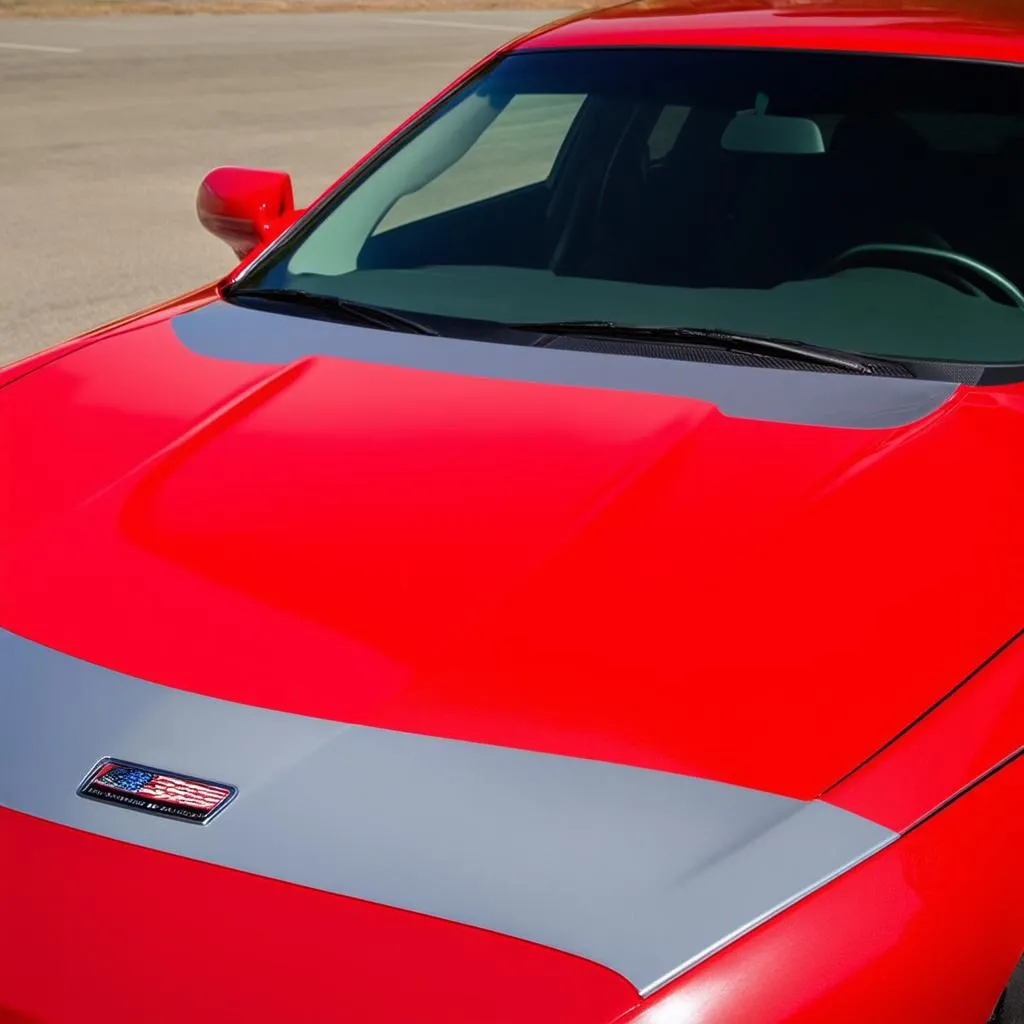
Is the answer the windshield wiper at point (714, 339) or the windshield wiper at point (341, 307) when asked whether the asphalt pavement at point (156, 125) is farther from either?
the windshield wiper at point (714, 339)

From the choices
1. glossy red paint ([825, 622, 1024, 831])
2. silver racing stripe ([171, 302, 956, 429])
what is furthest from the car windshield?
glossy red paint ([825, 622, 1024, 831])

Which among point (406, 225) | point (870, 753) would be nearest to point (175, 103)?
point (406, 225)

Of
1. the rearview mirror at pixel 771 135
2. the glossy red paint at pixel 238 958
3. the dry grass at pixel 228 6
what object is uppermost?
the rearview mirror at pixel 771 135

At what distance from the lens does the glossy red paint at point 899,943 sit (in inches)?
53.6

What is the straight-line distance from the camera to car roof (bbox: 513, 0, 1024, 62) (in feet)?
9.45

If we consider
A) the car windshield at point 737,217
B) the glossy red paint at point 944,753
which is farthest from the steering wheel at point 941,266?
the glossy red paint at point 944,753

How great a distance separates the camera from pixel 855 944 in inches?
55.6

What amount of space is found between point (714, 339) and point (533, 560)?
758mm

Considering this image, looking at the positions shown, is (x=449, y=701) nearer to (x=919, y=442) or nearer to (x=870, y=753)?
(x=870, y=753)

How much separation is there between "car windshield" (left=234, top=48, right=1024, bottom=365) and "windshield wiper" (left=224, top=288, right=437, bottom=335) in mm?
30

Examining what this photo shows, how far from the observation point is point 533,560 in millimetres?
1851

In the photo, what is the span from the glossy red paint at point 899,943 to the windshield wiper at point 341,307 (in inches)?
52.6

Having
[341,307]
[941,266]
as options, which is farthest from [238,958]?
[941,266]

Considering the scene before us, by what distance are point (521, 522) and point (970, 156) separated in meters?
1.32
